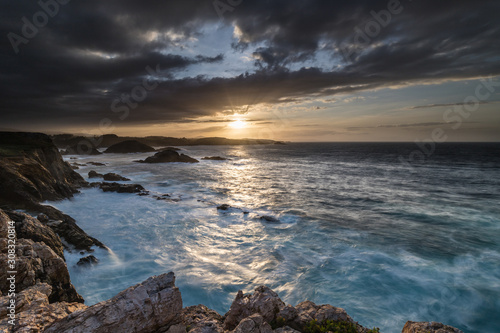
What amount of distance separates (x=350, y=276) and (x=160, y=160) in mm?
65159

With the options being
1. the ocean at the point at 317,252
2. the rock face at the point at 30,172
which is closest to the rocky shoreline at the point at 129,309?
the ocean at the point at 317,252

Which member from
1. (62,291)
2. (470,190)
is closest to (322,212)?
(62,291)

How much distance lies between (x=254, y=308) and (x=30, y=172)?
23.6 meters

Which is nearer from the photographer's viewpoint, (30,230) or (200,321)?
(200,321)

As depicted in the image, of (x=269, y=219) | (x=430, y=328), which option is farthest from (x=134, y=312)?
(x=269, y=219)

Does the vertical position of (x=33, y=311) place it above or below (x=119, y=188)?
above

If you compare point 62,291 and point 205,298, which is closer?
point 62,291

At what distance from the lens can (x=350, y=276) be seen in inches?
495

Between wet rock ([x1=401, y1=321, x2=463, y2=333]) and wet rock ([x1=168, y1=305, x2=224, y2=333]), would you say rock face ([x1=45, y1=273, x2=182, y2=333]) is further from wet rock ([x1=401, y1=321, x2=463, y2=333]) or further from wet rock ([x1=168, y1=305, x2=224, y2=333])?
wet rock ([x1=401, y1=321, x2=463, y2=333])

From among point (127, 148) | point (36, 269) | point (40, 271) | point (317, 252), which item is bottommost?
point (317, 252)

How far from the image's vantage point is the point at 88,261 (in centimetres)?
1189

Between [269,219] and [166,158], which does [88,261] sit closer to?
[269,219]

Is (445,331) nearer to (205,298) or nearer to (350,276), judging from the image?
(350,276)

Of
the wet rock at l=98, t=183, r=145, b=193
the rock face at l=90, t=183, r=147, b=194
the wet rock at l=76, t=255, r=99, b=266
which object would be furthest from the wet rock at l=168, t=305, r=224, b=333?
the wet rock at l=98, t=183, r=145, b=193
